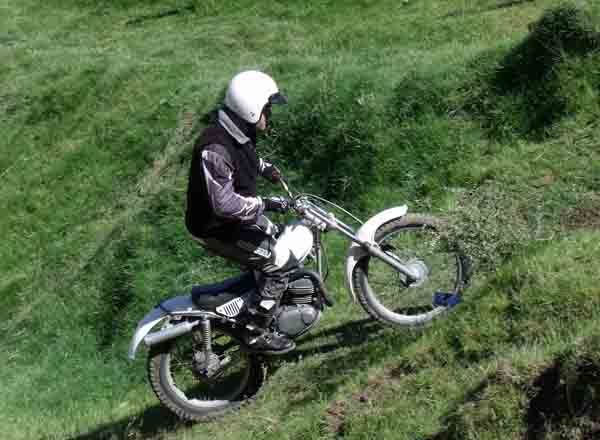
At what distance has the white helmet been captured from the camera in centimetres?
590

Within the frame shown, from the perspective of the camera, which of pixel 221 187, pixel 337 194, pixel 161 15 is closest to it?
pixel 221 187

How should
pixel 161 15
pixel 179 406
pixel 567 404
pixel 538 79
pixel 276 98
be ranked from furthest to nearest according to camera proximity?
1. pixel 161 15
2. pixel 538 79
3. pixel 179 406
4. pixel 276 98
5. pixel 567 404

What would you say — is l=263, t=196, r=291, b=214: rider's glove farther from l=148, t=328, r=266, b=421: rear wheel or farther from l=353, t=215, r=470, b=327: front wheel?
l=148, t=328, r=266, b=421: rear wheel

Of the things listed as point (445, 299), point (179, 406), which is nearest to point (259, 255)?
point (179, 406)

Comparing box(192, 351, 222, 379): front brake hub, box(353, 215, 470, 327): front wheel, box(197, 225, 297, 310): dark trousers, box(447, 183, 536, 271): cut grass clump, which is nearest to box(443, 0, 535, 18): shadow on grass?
box(447, 183, 536, 271): cut grass clump

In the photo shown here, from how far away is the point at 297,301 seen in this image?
6.37 meters

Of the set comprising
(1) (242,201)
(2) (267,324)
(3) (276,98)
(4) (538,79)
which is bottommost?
(2) (267,324)

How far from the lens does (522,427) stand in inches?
163

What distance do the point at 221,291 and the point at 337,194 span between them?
126 inches

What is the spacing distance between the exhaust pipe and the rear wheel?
0.11 meters

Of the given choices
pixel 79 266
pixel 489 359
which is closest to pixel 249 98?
pixel 489 359

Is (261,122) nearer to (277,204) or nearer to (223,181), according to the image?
(223,181)

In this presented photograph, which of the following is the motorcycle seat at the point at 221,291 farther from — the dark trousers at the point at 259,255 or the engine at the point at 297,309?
the engine at the point at 297,309

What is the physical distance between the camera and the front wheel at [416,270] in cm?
632
